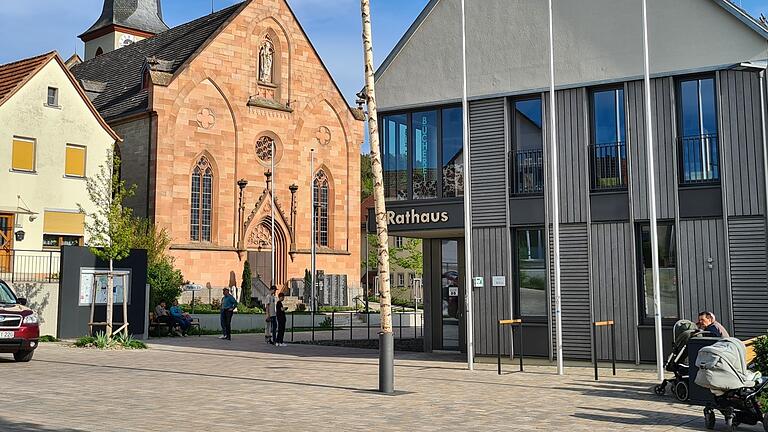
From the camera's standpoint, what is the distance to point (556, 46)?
736 inches

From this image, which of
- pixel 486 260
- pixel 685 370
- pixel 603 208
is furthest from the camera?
pixel 486 260

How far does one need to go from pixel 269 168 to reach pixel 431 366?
1282 inches

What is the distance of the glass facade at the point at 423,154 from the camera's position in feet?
65.5

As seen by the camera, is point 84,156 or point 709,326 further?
point 84,156

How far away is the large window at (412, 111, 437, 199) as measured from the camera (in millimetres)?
20250

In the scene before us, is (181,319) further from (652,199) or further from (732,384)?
(732,384)

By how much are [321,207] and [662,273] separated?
36154 mm

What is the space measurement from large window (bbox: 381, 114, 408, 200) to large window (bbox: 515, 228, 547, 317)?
336 cm

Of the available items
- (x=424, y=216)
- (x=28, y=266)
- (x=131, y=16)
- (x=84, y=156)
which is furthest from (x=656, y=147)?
(x=131, y=16)

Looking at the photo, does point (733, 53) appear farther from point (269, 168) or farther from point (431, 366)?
point (269, 168)

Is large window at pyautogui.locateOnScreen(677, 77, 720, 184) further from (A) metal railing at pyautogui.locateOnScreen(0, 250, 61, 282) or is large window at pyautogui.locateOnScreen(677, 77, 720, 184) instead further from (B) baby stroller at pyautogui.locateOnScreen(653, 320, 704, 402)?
(A) metal railing at pyautogui.locateOnScreen(0, 250, 61, 282)

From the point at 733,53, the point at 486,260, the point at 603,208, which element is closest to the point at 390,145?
the point at 486,260

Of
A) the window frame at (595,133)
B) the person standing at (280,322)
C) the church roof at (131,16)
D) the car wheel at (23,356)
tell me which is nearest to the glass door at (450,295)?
the window frame at (595,133)

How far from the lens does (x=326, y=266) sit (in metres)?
50.7
